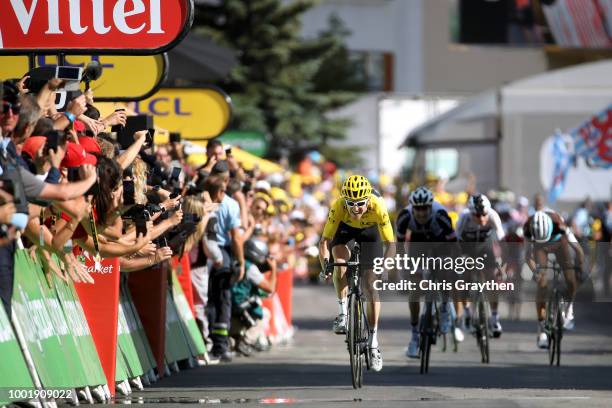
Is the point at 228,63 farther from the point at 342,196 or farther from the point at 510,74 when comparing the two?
the point at 510,74

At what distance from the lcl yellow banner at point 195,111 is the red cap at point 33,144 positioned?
9344mm

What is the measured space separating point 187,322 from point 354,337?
111 inches

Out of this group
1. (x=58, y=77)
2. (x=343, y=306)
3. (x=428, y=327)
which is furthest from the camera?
(x=428, y=327)

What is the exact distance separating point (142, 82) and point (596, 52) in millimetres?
57574

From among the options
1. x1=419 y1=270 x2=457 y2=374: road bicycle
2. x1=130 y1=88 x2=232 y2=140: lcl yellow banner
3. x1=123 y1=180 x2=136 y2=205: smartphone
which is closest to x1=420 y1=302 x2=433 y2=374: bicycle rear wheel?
x1=419 y1=270 x2=457 y2=374: road bicycle

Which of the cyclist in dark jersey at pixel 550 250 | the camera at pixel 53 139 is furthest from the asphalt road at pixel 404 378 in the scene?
the camera at pixel 53 139

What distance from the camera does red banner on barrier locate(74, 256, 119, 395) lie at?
13312 mm

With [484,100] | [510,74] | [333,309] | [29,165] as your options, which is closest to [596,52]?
[510,74]

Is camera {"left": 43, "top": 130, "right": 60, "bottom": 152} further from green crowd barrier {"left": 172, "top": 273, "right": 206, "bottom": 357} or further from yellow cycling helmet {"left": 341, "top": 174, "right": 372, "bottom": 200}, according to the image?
green crowd barrier {"left": 172, "top": 273, "right": 206, "bottom": 357}

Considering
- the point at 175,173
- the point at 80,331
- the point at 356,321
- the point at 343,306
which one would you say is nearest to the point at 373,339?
the point at 343,306

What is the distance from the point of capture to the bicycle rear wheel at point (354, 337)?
14.9 m

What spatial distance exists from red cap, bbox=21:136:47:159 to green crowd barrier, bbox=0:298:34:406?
1.07 metres

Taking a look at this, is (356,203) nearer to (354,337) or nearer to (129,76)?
(354,337)

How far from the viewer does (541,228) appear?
19.2m
